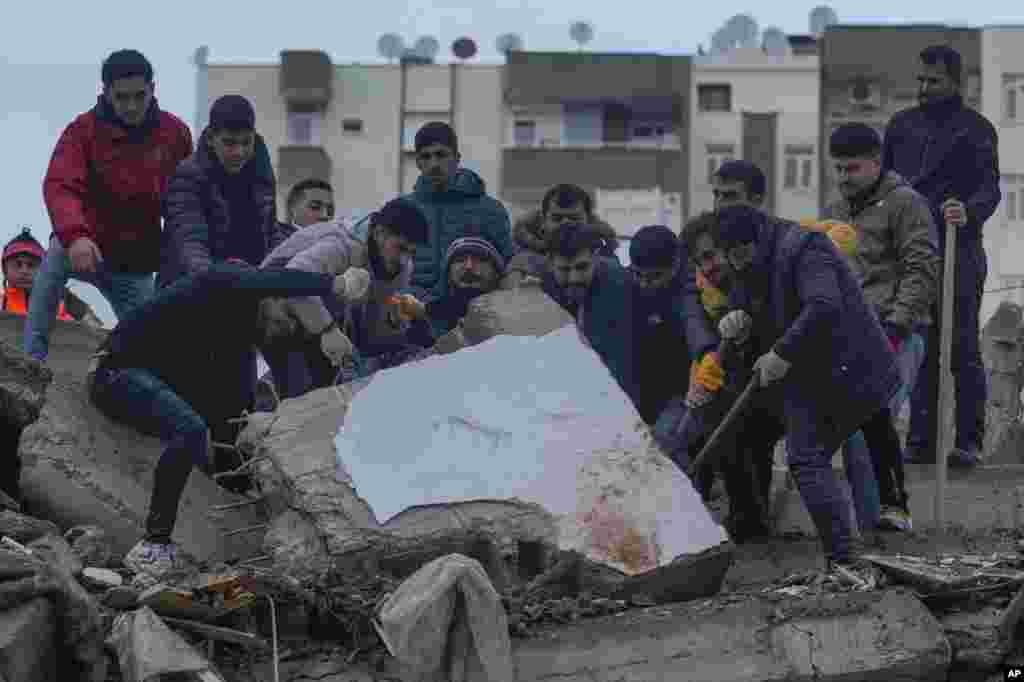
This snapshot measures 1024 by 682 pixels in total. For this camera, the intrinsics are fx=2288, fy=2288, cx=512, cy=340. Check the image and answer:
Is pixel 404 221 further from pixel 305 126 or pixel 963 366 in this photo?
pixel 305 126

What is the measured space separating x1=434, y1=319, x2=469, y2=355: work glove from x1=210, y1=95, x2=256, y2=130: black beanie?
4.42 ft

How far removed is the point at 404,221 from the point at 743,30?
3577cm

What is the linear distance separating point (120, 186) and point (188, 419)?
5.67 ft

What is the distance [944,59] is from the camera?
11883 mm

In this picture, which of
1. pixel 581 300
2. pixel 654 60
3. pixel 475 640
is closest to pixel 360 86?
pixel 654 60

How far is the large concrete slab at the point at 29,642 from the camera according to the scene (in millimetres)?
8328

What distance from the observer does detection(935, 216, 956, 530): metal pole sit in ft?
36.3

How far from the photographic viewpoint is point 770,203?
144 ft

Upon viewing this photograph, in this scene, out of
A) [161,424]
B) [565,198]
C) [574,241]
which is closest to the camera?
[161,424]

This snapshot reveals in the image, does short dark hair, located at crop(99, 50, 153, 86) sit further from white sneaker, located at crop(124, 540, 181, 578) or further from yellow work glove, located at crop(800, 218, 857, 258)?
yellow work glove, located at crop(800, 218, 857, 258)

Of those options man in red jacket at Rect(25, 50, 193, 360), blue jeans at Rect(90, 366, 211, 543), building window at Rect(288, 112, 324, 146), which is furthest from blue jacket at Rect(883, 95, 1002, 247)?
building window at Rect(288, 112, 324, 146)

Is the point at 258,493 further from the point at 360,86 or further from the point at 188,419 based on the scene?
the point at 360,86

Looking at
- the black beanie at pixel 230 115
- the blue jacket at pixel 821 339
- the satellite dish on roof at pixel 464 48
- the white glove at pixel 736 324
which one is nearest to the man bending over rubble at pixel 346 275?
the black beanie at pixel 230 115

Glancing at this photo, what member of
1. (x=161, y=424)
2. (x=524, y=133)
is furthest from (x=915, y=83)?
(x=161, y=424)
